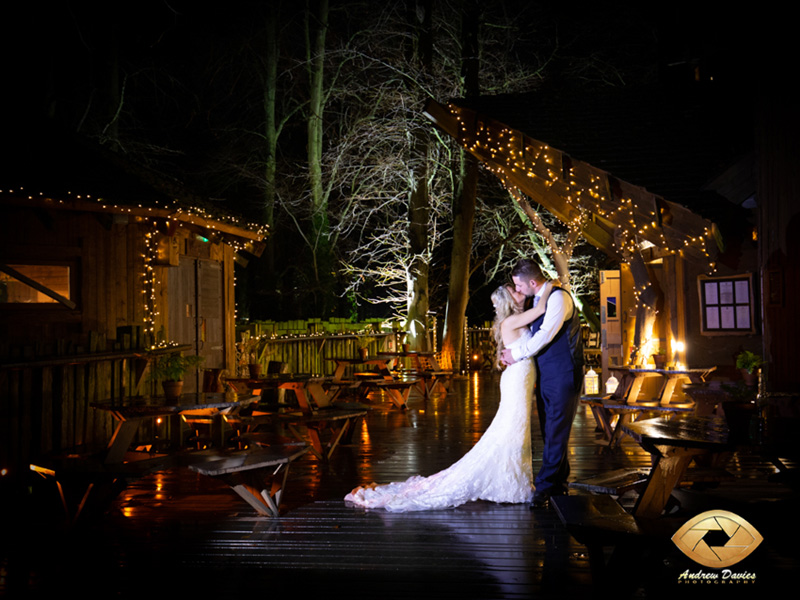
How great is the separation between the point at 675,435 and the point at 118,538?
3724mm

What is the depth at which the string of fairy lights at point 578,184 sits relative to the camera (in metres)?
10.2

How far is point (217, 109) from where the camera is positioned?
24.2 metres

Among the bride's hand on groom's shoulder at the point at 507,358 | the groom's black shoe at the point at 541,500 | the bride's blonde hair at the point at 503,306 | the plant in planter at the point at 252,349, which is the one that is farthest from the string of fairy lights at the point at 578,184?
the plant in planter at the point at 252,349

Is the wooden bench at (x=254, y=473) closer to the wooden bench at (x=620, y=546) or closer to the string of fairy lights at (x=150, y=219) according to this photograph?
the wooden bench at (x=620, y=546)

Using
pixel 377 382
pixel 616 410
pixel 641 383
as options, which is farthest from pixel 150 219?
pixel 641 383

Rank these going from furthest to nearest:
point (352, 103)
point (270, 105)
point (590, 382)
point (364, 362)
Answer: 1. point (270, 105)
2. point (352, 103)
3. point (590, 382)
4. point (364, 362)

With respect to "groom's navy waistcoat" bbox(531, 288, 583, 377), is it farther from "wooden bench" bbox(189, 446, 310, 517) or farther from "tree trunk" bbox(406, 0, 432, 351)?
"tree trunk" bbox(406, 0, 432, 351)

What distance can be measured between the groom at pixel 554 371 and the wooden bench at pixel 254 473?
6.40ft

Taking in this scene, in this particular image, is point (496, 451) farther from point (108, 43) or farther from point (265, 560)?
point (108, 43)

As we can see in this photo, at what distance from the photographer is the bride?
575cm

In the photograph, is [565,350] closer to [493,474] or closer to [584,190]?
[493,474]

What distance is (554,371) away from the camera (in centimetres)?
584

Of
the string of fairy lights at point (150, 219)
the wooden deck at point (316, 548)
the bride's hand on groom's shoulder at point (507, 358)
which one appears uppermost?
the string of fairy lights at point (150, 219)

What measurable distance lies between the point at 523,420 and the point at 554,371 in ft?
1.60
